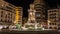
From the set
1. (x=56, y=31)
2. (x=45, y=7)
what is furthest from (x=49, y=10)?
(x=56, y=31)

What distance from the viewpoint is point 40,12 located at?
6.83 ft

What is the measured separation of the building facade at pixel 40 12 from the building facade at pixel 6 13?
0.67 ft

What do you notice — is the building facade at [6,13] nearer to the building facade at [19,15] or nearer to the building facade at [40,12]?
the building facade at [19,15]

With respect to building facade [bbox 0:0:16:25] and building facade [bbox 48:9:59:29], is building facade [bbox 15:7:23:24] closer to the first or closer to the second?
building facade [bbox 0:0:16:25]

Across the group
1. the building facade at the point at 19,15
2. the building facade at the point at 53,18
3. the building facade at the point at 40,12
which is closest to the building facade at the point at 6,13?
the building facade at the point at 19,15

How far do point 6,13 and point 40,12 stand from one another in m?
0.31

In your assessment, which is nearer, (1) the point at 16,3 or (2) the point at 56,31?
(2) the point at 56,31

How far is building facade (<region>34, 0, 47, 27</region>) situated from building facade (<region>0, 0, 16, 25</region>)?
8.0 inches

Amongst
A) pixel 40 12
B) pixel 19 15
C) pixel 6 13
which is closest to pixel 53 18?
pixel 40 12

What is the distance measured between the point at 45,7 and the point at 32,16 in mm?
147

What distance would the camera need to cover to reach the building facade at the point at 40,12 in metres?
2.06

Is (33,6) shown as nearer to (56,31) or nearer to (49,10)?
(49,10)

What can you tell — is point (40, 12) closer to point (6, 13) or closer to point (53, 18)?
point (53, 18)

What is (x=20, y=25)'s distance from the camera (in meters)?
2.05
